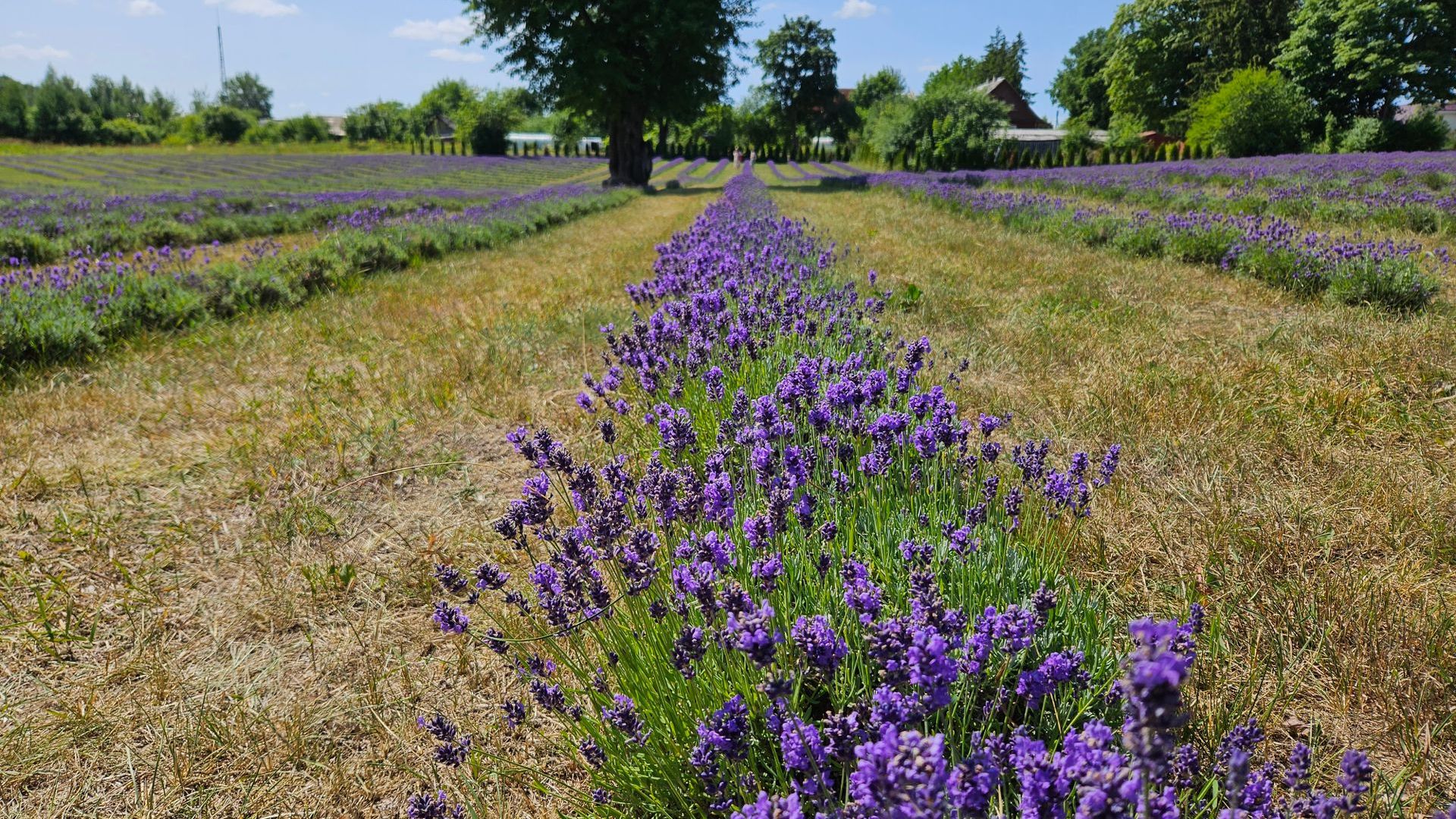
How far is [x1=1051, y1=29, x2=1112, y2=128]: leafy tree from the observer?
6153 cm

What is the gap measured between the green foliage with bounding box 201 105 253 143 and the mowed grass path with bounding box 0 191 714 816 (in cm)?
8829

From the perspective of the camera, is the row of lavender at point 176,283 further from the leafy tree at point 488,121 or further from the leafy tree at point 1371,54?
the leafy tree at point 488,121

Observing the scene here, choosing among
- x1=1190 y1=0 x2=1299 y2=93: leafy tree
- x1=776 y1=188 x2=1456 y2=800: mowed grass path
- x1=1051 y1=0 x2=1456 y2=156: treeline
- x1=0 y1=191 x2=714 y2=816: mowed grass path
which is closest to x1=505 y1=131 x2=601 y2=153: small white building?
x1=1051 y1=0 x2=1456 y2=156: treeline

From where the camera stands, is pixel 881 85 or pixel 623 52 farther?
pixel 881 85

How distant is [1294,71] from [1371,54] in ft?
10.9

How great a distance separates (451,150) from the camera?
213 feet

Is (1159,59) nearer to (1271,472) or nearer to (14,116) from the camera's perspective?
(1271,472)

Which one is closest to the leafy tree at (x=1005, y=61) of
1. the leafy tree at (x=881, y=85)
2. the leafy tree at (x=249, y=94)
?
the leafy tree at (x=881, y=85)

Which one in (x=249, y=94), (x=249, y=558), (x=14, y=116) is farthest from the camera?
(x=249, y=94)

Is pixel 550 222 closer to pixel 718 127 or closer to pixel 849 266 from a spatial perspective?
pixel 849 266

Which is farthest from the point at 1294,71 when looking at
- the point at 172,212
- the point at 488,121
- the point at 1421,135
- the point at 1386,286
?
the point at 488,121

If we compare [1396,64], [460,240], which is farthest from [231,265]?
[1396,64]

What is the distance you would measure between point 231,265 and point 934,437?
744 cm

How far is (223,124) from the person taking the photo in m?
73.6
